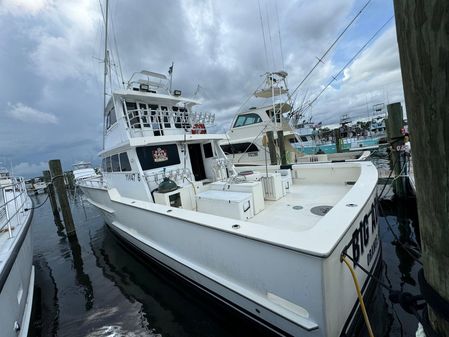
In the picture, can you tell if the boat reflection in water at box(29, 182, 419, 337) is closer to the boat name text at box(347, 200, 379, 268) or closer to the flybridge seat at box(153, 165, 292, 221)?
the boat name text at box(347, 200, 379, 268)

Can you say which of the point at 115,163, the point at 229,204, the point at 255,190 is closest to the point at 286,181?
the point at 255,190

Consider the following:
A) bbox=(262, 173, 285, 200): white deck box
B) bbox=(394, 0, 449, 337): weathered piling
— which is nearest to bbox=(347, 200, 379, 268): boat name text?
bbox=(394, 0, 449, 337): weathered piling

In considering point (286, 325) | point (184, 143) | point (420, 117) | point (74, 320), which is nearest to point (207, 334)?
point (286, 325)

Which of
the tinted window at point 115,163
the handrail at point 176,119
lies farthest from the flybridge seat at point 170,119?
the tinted window at point 115,163

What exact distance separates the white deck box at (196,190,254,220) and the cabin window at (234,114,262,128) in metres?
9.74

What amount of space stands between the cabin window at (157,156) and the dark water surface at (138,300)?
218 centimetres

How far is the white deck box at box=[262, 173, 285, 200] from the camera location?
14.6ft

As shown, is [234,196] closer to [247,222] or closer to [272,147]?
[247,222]

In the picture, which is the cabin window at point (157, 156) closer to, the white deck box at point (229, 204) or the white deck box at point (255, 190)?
the white deck box at point (229, 204)

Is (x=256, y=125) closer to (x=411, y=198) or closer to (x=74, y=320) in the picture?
(x=411, y=198)

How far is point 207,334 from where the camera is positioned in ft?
9.25

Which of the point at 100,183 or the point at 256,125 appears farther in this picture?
the point at 256,125

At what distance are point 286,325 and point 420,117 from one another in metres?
2.17

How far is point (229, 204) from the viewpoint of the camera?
354 cm
